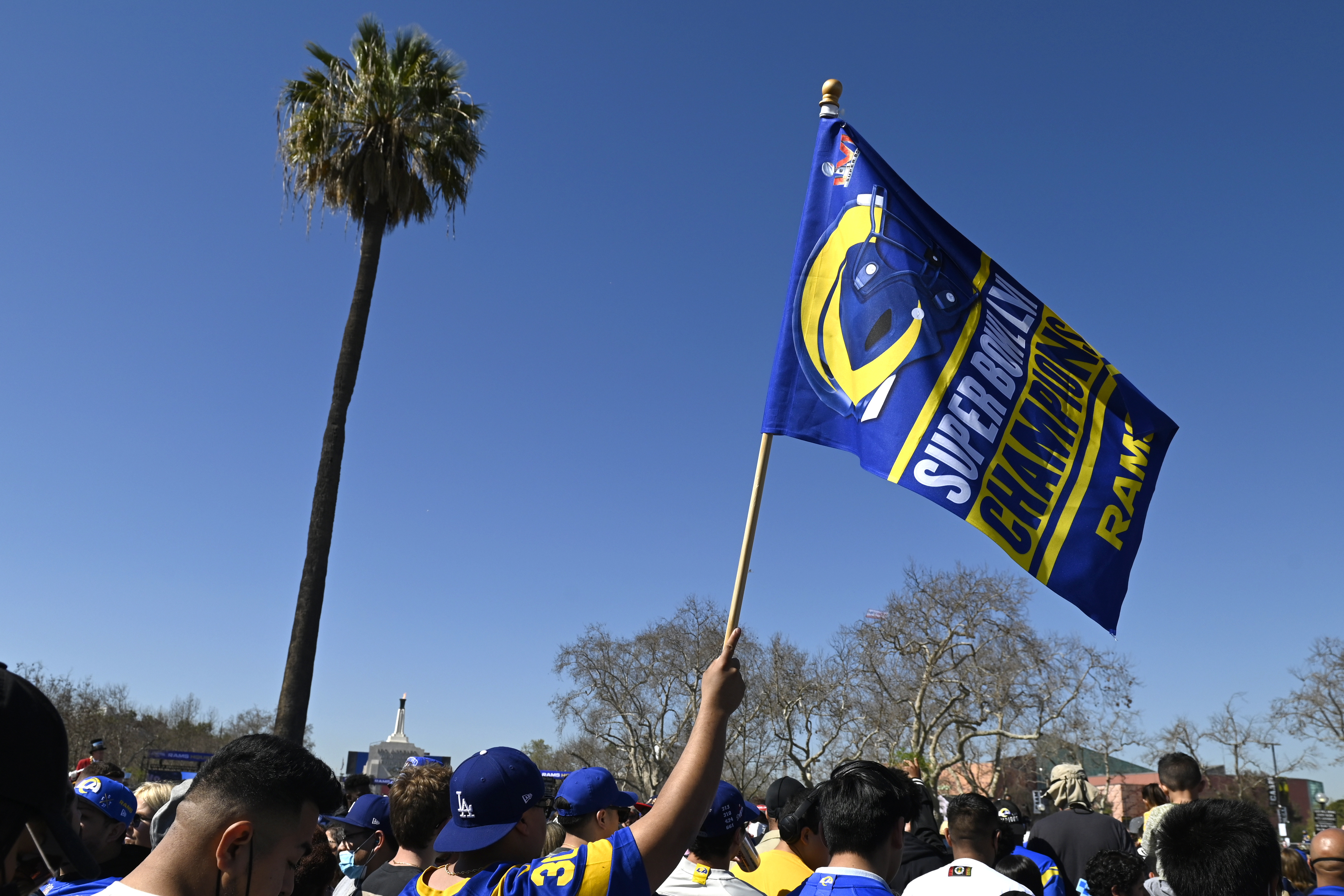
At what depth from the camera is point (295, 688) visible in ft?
41.3

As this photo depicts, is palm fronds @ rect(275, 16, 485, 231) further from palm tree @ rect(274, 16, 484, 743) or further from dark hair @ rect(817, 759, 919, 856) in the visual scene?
dark hair @ rect(817, 759, 919, 856)

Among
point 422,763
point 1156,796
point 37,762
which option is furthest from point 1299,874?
point 37,762

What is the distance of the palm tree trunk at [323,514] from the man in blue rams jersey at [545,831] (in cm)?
924

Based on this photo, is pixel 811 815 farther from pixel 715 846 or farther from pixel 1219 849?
pixel 1219 849

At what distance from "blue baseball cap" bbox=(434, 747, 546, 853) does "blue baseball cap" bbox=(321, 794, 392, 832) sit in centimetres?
223

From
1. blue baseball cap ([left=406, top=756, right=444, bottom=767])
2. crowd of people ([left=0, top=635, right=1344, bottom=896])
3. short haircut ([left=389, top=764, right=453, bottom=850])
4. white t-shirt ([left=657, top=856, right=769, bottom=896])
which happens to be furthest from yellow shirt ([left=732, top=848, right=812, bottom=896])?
blue baseball cap ([left=406, top=756, right=444, bottom=767])

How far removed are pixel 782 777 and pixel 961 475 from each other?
267cm

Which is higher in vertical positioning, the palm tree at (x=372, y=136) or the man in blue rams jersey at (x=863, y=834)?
the palm tree at (x=372, y=136)

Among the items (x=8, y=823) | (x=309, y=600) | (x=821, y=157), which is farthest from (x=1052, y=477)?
(x=309, y=600)

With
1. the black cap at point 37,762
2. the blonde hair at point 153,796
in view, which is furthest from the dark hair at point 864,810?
the blonde hair at point 153,796

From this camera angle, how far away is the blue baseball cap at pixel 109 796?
14.9 ft

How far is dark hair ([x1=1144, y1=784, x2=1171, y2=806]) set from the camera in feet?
Answer: 23.6

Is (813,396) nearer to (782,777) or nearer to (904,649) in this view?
(782,777)

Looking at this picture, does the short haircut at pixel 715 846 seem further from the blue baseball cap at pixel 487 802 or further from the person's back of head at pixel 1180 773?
the person's back of head at pixel 1180 773
